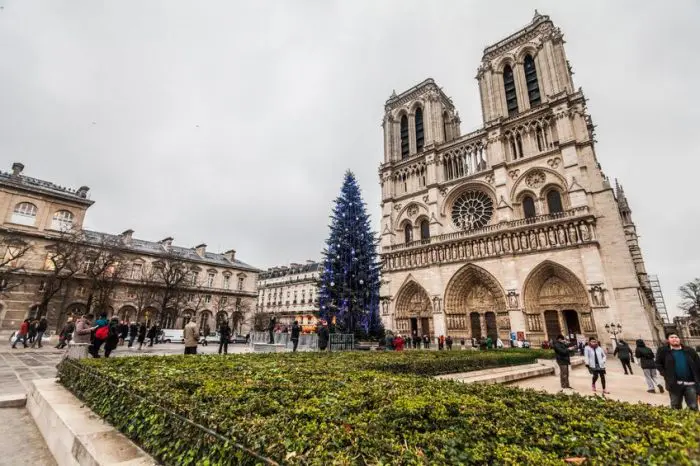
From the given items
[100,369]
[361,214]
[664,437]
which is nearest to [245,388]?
[100,369]

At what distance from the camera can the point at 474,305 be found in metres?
28.7

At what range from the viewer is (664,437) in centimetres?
231

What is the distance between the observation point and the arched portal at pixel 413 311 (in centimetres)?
3077

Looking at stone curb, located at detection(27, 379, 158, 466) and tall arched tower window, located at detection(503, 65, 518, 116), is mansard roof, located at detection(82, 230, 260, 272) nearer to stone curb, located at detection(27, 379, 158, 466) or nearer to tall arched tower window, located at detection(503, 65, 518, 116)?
stone curb, located at detection(27, 379, 158, 466)

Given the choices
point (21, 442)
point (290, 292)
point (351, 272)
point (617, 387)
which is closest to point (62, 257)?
point (351, 272)

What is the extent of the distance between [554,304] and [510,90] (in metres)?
21.7

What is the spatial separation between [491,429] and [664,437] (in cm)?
116

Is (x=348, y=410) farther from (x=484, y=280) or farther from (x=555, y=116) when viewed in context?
(x=555, y=116)

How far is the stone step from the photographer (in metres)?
8.84

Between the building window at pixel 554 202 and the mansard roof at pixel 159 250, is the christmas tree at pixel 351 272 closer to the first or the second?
the building window at pixel 554 202

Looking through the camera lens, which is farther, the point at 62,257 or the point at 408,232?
the point at 408,232

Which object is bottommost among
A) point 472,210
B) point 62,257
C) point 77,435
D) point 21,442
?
point 21,442

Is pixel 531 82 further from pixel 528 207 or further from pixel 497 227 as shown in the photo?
pixel 497 227

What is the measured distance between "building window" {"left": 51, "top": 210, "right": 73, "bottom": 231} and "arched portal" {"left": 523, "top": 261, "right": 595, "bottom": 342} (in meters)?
41.0
